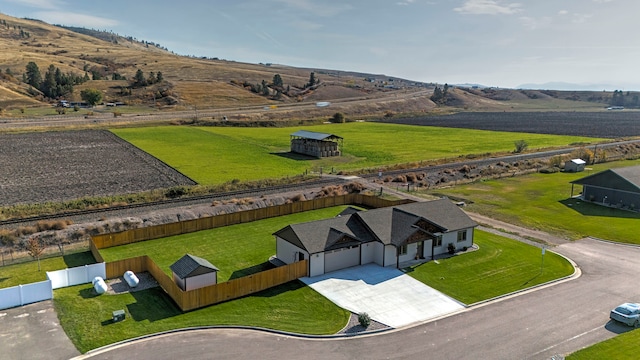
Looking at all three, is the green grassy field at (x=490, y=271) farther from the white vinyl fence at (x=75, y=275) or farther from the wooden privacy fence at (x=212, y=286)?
the white vinyl fence at (x=75, y=275)

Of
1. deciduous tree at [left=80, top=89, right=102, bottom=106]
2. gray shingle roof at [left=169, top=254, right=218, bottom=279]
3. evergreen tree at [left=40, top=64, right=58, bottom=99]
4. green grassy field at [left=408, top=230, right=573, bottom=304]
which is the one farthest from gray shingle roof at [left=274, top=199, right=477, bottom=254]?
evergreen tree at [left=40, top=64, right=58, bottom=99]

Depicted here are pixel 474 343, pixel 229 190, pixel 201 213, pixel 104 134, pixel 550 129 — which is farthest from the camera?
pixel 550 129

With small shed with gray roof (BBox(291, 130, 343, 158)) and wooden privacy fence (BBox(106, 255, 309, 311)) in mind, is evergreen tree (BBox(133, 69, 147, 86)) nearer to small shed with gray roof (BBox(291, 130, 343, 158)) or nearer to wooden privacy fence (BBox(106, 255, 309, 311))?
small shed with gray roof (BBox(291, 130, 343, 158))

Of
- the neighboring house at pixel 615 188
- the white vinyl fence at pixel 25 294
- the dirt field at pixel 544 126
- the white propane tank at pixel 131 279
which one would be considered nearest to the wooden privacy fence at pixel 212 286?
the white propane tank at pixel 131 279

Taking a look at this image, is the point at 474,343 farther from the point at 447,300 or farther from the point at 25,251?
the point at 25,251

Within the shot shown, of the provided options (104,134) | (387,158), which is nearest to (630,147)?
(387,158)

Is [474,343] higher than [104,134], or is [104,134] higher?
[104,134]
